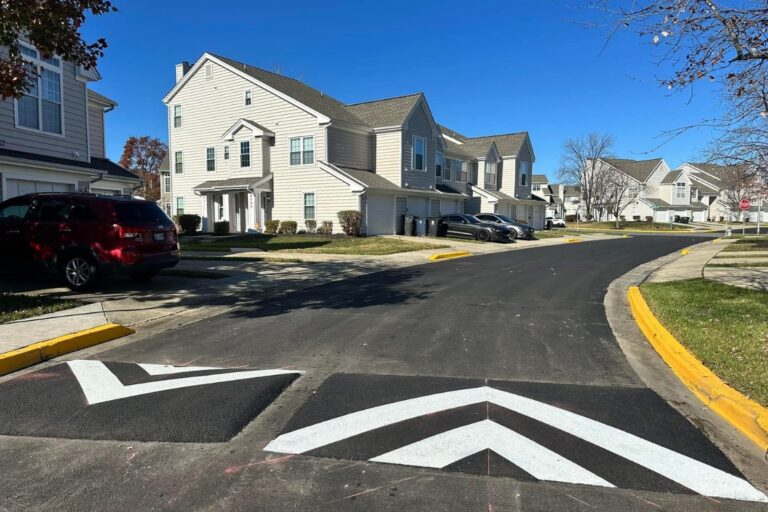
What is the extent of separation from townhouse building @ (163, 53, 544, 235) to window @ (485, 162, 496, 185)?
6945mm

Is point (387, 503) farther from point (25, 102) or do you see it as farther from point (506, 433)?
point (25, 102)

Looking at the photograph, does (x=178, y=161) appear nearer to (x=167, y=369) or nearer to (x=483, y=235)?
(x=483, y=235)

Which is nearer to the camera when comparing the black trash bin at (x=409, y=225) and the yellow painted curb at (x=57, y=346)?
the yellow painted curb at (x=57, y=346)

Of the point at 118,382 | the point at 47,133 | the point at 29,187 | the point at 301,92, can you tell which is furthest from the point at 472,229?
the point at 118,382

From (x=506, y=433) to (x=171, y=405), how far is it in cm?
297

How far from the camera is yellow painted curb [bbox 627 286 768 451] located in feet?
13.0

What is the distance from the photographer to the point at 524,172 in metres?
44.2

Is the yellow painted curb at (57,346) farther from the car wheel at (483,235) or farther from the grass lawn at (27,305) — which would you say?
the car wheel at (483,235)

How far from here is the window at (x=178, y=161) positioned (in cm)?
3191

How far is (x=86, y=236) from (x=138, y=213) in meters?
1.01

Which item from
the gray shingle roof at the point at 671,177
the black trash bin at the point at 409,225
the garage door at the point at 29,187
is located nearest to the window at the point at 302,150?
the black trash bin at the point at 409,225

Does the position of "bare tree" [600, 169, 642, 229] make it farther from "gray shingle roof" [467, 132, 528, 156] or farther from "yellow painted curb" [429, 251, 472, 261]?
"yellow painted curb" [429, 251, 472, 261]

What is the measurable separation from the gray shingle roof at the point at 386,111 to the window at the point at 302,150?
14.5 ft

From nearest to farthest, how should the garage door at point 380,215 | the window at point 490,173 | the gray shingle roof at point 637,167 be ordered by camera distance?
the garage door at point 380,215 < the window at point 490,173 < the gray shingle roof at point 637,167
